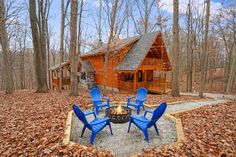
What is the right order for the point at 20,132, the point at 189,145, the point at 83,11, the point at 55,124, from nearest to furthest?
the point at 189,145 → the point at 20,132 → the point at 55,124 → the point at 83,11

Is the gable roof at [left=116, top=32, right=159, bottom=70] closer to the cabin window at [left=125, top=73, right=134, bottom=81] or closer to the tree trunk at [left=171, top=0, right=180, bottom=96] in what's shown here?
the cabin window at [left=125, top=73, right=134, bottom=81]

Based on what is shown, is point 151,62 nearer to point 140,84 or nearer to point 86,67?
point 140,84

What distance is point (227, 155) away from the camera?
→ 3.11 meters

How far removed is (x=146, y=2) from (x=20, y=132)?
75.3ft

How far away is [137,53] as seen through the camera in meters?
14.0

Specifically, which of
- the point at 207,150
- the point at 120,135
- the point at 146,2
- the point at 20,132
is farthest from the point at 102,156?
the point at 146,2

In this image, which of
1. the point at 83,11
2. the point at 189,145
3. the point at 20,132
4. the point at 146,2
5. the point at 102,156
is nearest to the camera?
the point at 102,156

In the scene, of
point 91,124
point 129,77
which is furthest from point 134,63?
point 91,124

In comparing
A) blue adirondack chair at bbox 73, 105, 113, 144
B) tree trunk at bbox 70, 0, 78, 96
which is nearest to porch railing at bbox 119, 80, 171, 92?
tree trunk at bbox 70, 0, 78, 96

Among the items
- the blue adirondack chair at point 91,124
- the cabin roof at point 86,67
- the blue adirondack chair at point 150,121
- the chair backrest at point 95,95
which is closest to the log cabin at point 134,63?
the cabin roof at point 86,67

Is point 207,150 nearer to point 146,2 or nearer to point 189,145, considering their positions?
point 189,145

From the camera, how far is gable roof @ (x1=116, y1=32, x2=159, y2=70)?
13.0 m

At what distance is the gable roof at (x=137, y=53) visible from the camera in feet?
42.7

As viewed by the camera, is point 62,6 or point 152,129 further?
point 62,6
